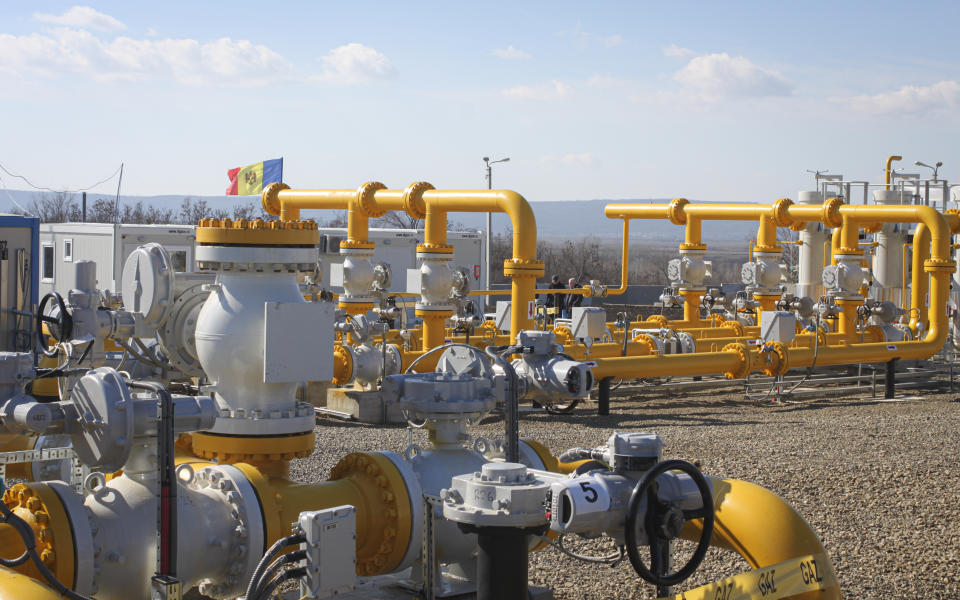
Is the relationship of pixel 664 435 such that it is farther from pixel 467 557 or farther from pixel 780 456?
pixel 467 557

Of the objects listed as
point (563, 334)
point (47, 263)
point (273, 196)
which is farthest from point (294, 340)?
point (47, 263)

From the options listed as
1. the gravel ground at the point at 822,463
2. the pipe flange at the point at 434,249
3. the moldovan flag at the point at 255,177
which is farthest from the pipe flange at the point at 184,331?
the moldovan flag at the point at 255,177

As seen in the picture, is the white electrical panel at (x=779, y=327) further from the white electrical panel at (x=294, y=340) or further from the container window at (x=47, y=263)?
the container window at (x=47, y=263)

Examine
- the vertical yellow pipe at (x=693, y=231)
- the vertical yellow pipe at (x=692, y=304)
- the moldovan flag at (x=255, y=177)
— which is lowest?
the vertical yellow pipe at (x=692, y=304)

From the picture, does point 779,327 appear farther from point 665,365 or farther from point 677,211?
point 677,211

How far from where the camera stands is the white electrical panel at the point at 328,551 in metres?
3.87

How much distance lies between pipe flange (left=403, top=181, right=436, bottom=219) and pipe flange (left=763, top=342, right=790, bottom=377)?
15.8 feet

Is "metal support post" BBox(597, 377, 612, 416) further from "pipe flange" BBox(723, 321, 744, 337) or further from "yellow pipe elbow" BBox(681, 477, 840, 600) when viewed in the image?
"yellow pipe elbow" BBox(681, 477, 840, 600)

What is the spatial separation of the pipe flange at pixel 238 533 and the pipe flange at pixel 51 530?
672 millimetres

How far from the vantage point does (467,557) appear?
4949 millimetres

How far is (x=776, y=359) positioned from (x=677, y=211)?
498 cm

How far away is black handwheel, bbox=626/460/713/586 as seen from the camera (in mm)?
3979

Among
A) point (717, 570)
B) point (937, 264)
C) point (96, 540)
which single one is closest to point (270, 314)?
point (96, 540)

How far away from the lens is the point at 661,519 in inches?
161
